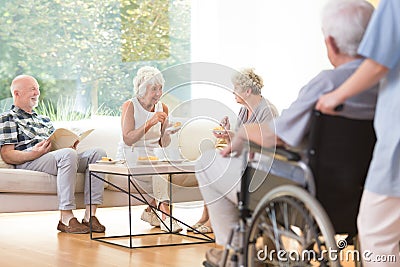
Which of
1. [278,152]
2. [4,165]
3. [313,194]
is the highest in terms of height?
[278,152]

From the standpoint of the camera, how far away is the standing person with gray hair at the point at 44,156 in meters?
5.41

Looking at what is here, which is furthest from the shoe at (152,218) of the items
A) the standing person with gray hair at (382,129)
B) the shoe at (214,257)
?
the standing person with gray hair at (382,129)

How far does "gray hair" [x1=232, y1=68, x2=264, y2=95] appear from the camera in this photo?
16.5 feet

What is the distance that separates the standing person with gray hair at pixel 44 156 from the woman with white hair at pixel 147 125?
1.01 ft

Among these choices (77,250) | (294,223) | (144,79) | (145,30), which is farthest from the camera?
(145,30)

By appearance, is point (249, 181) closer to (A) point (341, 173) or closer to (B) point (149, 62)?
(A) point (341, 173)

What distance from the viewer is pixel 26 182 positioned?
5348mm

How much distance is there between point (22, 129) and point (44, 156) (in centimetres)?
27

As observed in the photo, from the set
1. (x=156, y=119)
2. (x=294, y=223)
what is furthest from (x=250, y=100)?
(x=294, y=223)

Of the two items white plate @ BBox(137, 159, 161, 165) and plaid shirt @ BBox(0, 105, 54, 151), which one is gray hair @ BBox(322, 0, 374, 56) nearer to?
white plate @ BBox(137, 159, 161, 165)

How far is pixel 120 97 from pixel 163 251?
11.4ft

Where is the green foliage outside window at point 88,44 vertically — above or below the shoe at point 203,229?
above

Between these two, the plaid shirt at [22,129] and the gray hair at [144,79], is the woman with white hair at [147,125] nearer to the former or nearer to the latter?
the gray hair at [144,79]

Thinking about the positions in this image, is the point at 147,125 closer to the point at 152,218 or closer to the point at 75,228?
the point at 152,218
